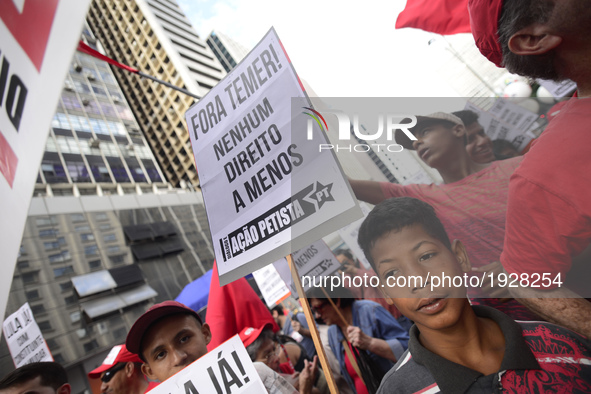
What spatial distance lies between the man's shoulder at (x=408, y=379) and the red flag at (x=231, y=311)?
1.74 metres

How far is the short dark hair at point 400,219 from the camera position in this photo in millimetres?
1099

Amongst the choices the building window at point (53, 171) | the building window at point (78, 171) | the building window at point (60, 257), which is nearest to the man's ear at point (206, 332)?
the building window at point (60, 257)

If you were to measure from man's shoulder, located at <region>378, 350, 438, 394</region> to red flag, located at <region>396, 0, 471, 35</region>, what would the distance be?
285 cm

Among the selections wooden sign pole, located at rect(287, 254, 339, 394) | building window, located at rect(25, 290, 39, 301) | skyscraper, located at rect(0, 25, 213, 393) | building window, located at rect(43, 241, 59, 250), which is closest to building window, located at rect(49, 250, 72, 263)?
skyscraper, located at rect(0, 25, 213, 393)

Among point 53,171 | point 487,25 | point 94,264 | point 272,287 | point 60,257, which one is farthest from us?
point 53,171

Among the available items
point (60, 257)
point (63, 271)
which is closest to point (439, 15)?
point (63, 271)

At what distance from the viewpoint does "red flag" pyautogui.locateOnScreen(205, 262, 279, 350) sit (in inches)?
104

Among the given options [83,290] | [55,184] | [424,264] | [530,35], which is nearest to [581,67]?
[530,35]

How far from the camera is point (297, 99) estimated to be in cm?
170

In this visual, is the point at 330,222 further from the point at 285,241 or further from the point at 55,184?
the point at 55,184

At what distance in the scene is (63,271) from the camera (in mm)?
15422

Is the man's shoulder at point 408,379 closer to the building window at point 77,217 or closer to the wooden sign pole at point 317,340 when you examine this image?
the wooden sign pole at point 317,340

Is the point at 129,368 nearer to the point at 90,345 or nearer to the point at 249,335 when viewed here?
the point at 249,335

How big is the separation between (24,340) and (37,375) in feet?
8.50
